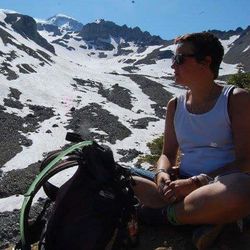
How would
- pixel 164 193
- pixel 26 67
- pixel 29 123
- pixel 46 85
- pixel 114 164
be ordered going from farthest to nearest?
1. pixel 26 67
2. pixel 46 85
3. pixel 29 123
4. pixel 164 193
5. pixel 114 164

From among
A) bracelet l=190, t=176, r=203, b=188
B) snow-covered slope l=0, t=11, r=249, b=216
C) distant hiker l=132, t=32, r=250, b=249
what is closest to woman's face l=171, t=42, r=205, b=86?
distant hiker l=132, t=32, r=250, b=249

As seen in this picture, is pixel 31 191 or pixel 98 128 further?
pixel 98 128

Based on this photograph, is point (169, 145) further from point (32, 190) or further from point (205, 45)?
point (32, 190)

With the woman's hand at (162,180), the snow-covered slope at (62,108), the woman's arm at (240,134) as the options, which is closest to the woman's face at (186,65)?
the woman's arm at (240,134)

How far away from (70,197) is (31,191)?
42 cm

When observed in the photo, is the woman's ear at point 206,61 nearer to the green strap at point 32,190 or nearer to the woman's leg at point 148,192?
the woman's leg at point 148,192

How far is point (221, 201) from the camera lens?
5.30m

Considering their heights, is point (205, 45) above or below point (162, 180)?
above

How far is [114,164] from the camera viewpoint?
500 centimetres

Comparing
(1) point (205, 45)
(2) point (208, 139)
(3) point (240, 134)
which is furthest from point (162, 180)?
(1) point (205, 45)

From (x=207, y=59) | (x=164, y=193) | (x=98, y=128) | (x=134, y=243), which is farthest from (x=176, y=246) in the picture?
(x=98, y=128)

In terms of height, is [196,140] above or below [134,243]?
above

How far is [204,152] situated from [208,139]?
185 millimetres

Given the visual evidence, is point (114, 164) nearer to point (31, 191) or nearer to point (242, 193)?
point (31, 191)
